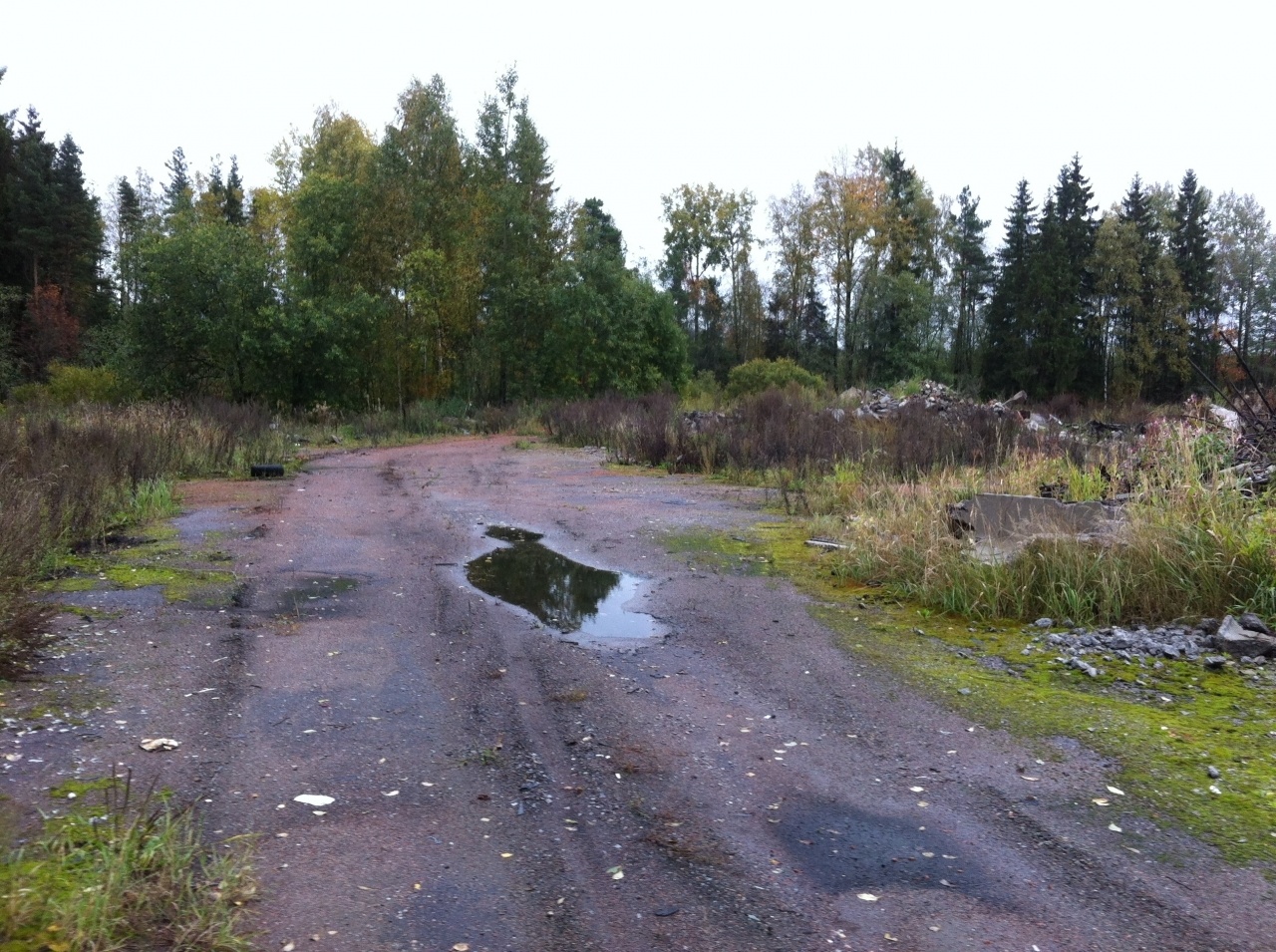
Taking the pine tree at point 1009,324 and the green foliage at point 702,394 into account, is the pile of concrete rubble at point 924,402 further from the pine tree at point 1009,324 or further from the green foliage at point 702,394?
the pine tree at point 1009,324

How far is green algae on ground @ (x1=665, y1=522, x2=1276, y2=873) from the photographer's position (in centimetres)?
365

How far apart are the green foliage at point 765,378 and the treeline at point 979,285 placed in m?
7.68

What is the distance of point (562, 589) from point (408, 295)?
2694cm

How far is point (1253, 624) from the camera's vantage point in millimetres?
5461

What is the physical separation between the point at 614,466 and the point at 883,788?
14.7 m

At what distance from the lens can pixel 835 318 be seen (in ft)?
167

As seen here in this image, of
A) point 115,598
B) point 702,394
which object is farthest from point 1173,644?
point 702,394

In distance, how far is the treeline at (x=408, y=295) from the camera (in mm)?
28531

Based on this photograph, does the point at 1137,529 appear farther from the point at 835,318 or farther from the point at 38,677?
the point at 835,318

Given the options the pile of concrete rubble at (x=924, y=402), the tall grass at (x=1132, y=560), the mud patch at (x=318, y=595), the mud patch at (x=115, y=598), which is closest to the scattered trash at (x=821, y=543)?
the tall grass at (x=1132, y=560)

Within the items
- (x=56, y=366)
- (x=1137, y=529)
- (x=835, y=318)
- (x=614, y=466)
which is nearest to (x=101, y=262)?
(x=56, y=366)

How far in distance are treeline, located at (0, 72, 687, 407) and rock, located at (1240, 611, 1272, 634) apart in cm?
2691

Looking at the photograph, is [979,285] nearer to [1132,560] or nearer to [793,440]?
[793,440]

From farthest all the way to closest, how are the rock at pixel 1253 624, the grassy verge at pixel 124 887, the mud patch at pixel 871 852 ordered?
the rock at pixel 1253 624 → the mud patch at pixel 871 852 → the grassy verge at pixel 124 887
